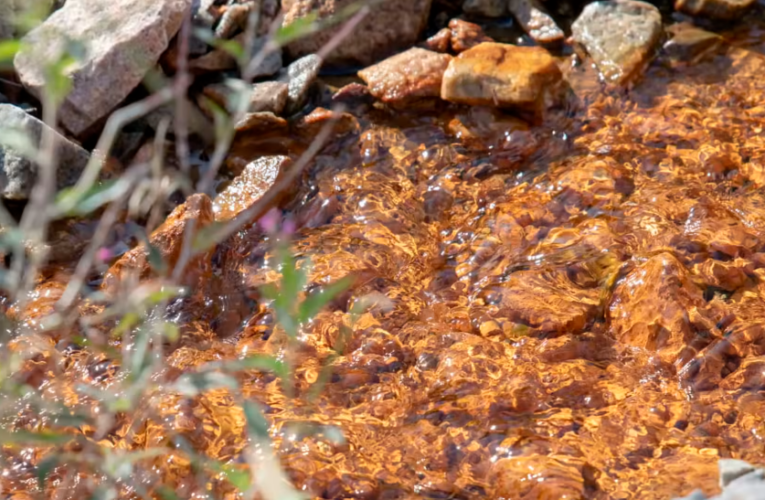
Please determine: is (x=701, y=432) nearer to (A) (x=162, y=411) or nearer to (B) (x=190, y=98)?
(A) (x=162, y=411)

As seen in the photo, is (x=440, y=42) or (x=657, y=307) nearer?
(x=657, y=307)

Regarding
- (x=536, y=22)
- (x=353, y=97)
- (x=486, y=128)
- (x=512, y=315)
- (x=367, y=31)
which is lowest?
(x=512, y=315)

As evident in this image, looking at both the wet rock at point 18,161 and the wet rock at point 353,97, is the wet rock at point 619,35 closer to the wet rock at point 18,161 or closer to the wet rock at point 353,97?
the wet rock at point 353,97

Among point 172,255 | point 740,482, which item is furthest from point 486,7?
point 740,482

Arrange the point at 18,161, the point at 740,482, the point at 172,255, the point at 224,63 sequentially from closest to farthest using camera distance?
the point at 740,482 < the point at 172,255 < the point at 18,161 < the point at 224,63

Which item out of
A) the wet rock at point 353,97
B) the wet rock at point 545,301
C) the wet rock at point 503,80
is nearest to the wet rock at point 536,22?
the wet rock at point 503,80

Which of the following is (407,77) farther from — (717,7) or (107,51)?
(717,7)

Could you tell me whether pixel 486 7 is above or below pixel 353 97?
above
